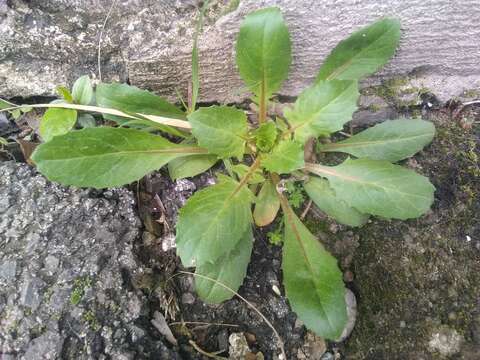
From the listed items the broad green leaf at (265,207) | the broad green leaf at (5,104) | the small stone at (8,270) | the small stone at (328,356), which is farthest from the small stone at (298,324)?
the broad green leaf at (5,104)

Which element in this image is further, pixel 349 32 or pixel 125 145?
pixel 349 32

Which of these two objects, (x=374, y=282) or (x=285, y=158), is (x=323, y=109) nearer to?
(x=285, y=158)

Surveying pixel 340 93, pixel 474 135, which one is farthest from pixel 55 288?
pixel 474 135

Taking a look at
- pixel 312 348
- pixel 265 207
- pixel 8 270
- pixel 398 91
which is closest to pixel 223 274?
pixel 265 207

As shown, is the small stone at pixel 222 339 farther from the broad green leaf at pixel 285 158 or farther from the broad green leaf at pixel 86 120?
the broad green leaf at pixel 86 120

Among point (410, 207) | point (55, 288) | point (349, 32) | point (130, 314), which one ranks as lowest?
point (130, 314)

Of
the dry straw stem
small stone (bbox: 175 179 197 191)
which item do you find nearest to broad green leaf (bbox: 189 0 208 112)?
small stone (bbox: 175 179 197 191)

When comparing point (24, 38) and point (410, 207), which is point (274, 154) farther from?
point (24, 38)
